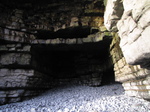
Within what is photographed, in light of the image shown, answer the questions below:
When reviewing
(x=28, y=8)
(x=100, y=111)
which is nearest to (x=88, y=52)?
(x=100, y=111)

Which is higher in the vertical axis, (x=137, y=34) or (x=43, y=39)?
(x=43, y=39)

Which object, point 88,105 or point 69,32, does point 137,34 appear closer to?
point 88,105

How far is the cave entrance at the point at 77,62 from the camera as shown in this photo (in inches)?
222

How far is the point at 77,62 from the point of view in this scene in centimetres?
746

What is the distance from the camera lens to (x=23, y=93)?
16.2ft

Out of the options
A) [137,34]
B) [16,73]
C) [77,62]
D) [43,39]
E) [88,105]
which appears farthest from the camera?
[77,62]

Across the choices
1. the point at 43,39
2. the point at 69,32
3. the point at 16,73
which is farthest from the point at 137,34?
the point at 16,73

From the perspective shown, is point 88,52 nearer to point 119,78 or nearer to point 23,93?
point 119,78

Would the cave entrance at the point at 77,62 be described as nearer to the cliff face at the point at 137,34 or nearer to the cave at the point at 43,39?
the cave at the point at 43,39

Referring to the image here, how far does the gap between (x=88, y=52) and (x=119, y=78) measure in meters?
2.96

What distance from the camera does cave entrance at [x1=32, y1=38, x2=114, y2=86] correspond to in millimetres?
5648

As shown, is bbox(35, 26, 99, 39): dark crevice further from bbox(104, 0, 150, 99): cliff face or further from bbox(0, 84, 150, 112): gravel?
bbox(0, 84, 150, 112): gravel

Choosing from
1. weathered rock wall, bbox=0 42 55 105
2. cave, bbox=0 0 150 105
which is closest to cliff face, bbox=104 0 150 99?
cave, bbox=0 0 150 105

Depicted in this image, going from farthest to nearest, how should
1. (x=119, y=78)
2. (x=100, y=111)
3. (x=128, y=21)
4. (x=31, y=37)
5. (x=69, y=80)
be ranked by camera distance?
1. (x=69, y=80)
2. (x=31, y=37)
3. (x=119, y=78)
4. (x=100, y=111)
5. (x=128, y=21)
